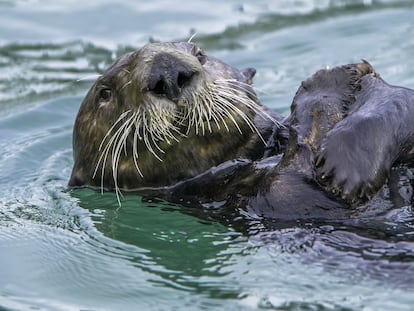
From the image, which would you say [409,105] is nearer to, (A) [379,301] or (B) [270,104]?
(A) [379,301]

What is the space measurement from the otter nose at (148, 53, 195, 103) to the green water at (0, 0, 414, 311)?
0.80 meters

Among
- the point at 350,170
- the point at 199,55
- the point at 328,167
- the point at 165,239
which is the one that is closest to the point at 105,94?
the point at 199,55

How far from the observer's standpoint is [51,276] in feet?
18.2

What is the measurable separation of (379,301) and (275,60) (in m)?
5.79

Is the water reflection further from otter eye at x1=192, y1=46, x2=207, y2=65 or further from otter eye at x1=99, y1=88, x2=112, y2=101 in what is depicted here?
otter eye at x1=192, y1=46, x2=207, y2=65

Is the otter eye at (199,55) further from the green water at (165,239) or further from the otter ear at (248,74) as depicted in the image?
the green water at (165,239)

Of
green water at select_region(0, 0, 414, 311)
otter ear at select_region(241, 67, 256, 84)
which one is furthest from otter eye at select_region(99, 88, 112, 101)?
otter ear at select_region(241, 67, 256, 84)

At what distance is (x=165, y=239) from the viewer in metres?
5.73

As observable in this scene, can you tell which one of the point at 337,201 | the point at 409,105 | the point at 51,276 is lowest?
the point at 51,276

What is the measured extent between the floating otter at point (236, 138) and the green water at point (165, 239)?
0.52 feet

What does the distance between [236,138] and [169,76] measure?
2.58ft

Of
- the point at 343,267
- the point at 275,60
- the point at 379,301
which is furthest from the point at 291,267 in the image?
the point at 275,60

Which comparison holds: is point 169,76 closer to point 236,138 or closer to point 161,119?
point 161,119

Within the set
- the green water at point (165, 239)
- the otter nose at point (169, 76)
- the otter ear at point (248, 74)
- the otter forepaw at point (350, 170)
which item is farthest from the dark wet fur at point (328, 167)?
the otter nose at point (169, 76)
